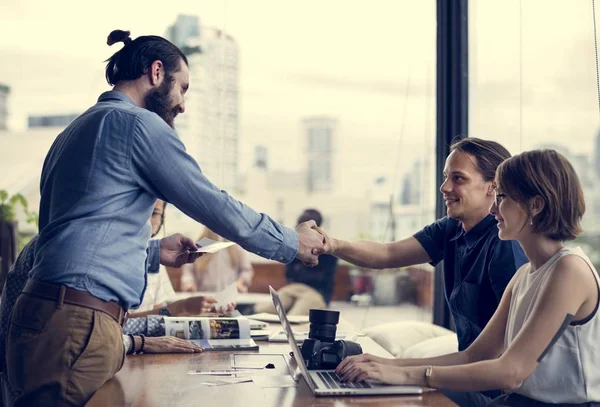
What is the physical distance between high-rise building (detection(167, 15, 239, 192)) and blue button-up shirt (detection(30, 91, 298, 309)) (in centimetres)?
257

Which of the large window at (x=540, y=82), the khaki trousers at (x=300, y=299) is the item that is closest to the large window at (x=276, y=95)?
the khaki trousers at (x=300, y=299)

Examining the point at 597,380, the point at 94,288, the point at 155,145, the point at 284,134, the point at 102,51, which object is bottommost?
the point at 597,380

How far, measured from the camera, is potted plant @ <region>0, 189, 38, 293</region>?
4.30m

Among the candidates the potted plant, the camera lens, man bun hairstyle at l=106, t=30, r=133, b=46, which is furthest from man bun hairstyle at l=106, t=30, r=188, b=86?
the potted plant

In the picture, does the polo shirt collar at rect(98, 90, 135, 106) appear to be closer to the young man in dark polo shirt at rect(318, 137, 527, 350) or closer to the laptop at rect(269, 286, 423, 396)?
the laptop at rect(269, 286, 423, 396)

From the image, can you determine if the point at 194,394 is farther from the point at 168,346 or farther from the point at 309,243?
the point at 309,243

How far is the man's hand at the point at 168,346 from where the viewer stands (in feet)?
7.29

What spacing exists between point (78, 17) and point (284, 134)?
4.44 feet

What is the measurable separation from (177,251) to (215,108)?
2.25 meters

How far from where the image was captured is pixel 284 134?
15.1 feet

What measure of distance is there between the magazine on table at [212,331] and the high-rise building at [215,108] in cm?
218

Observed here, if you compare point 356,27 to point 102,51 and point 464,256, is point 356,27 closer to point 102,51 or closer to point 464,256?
point 102,51

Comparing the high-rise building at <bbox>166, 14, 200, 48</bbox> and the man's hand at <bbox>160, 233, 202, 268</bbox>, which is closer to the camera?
the man's hand at <bbox>160, 233, 202, 268</bbox>

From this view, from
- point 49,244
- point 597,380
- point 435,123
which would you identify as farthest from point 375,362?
point 435,123
